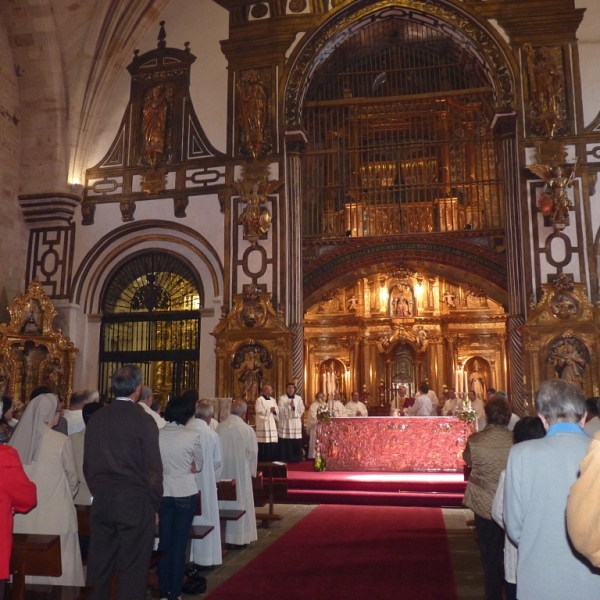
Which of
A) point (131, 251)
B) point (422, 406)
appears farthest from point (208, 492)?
point (131, 251)

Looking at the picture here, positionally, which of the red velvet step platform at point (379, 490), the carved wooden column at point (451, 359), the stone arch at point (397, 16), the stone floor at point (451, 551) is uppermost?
the stone arch at point (397, 16)

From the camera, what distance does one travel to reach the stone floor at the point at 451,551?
563 cm

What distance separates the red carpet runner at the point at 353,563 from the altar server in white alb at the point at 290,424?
4.36 metres

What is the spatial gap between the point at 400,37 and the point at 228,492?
49.1 feet

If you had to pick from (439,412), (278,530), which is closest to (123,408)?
(278,530)

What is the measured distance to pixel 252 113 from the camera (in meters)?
14.7

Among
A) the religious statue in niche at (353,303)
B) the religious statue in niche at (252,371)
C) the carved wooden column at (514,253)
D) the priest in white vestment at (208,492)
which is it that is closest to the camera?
the priest in white vestment at (208,492)

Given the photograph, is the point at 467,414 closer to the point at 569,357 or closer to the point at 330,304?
the point at 569,357

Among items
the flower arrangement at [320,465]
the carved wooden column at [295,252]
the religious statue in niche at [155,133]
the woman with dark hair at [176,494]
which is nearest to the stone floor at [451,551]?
the woman with dark hair at [176,494]

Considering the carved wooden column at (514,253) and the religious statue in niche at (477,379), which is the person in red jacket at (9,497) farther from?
the religious statue in niche at (477,379)

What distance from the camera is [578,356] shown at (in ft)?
40.9

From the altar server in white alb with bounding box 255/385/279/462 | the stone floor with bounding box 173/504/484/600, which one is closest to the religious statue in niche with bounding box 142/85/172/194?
the altar server in white alb with bounding box 255/385/279/462

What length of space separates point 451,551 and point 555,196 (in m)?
8.43

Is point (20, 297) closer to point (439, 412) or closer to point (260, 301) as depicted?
point (260, 301)
